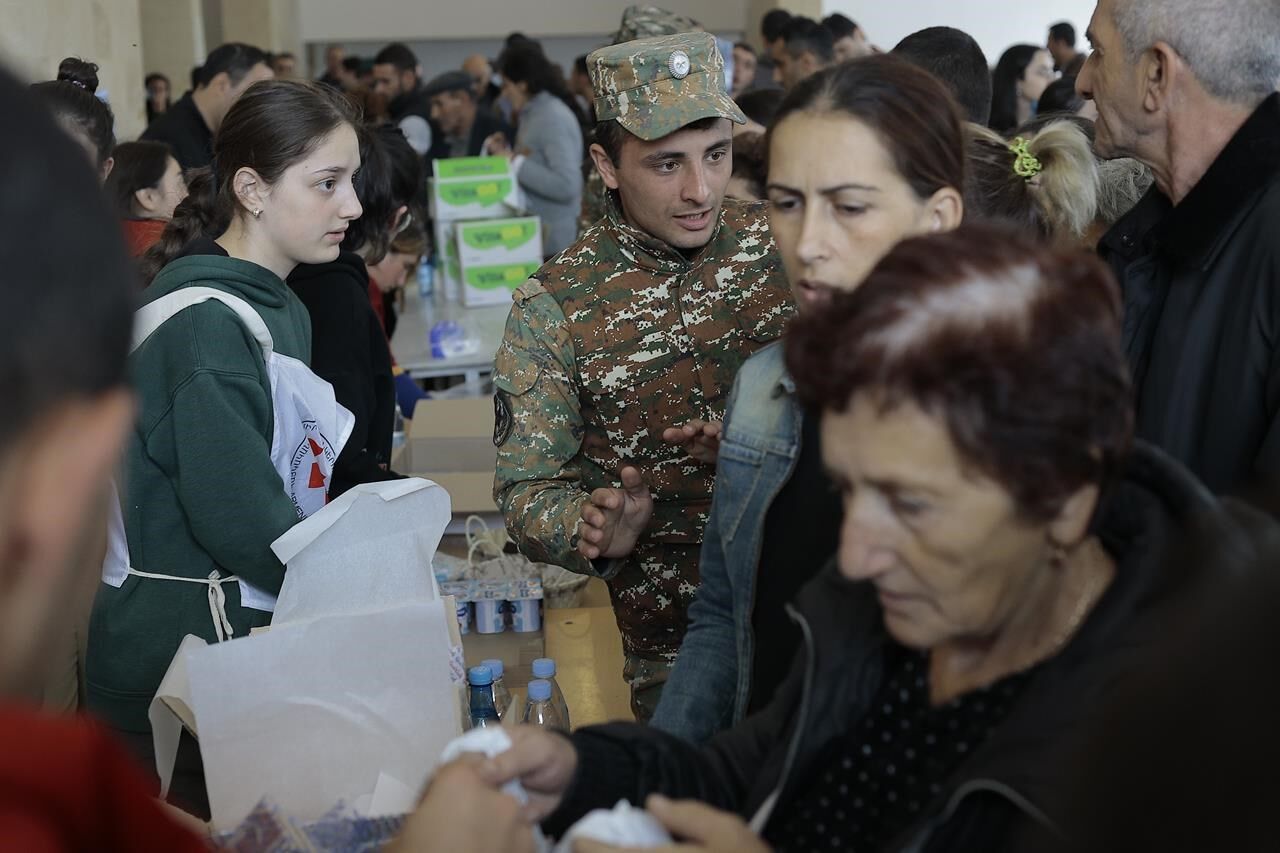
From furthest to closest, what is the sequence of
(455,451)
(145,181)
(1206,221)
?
(145,181)
(455,451)
(1206,221)

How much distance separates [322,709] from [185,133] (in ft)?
16.1

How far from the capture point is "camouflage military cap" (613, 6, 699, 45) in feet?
8.72

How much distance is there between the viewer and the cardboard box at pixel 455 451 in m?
3.54

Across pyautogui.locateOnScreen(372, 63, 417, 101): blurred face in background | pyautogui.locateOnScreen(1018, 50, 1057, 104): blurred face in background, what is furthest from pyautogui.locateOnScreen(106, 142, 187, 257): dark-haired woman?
pyautogui.locateOnScreen(372, 63, 417, 101): blurred face in background

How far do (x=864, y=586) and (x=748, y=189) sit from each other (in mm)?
2609

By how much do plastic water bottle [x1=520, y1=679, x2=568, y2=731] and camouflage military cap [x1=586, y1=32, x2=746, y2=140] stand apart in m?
1.00

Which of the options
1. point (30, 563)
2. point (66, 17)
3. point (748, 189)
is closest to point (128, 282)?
point (30, 563)

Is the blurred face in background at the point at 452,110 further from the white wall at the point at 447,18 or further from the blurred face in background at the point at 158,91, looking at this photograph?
the white wall at the point at 447,18

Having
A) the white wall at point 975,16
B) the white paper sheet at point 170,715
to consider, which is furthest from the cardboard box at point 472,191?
the white wall at point 975,16

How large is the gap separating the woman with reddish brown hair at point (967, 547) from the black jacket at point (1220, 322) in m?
0.76

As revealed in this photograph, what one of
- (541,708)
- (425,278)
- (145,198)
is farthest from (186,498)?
(425,278)

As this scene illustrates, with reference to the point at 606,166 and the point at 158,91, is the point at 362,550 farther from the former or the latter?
the point at 158,91

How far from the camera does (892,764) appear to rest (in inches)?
48.6

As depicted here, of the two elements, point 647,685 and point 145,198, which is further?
point 145,198
